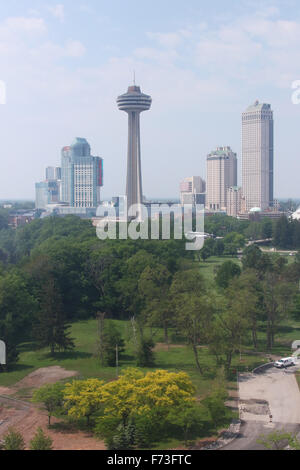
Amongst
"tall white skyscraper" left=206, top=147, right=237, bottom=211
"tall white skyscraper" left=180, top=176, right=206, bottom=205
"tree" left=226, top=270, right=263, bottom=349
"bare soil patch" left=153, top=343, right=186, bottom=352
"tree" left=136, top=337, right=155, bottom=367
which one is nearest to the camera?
"tree" left=136, top=337, right=155, bottom=367

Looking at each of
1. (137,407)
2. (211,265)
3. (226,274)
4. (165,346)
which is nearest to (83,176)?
(211,265)

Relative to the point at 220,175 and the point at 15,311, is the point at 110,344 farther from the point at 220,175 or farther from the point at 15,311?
the point at 220,175

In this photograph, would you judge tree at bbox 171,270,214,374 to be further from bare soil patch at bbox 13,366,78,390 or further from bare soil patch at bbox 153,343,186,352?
bare soil patch at bbox 13,366,78,390

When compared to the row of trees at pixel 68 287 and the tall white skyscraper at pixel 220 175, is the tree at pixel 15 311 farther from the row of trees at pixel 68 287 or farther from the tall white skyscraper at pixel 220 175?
the tall white skyscraper at pixel 220 175

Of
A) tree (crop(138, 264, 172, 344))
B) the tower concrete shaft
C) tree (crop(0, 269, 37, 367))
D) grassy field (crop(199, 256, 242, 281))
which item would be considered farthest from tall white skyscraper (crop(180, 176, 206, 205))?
tree (crop(0, 269, 37, 367))

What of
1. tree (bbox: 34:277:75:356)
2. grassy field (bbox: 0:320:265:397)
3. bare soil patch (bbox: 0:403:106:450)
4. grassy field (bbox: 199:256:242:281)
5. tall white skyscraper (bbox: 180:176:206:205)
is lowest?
bare soil patch (bbox: 0:403:106:450)
